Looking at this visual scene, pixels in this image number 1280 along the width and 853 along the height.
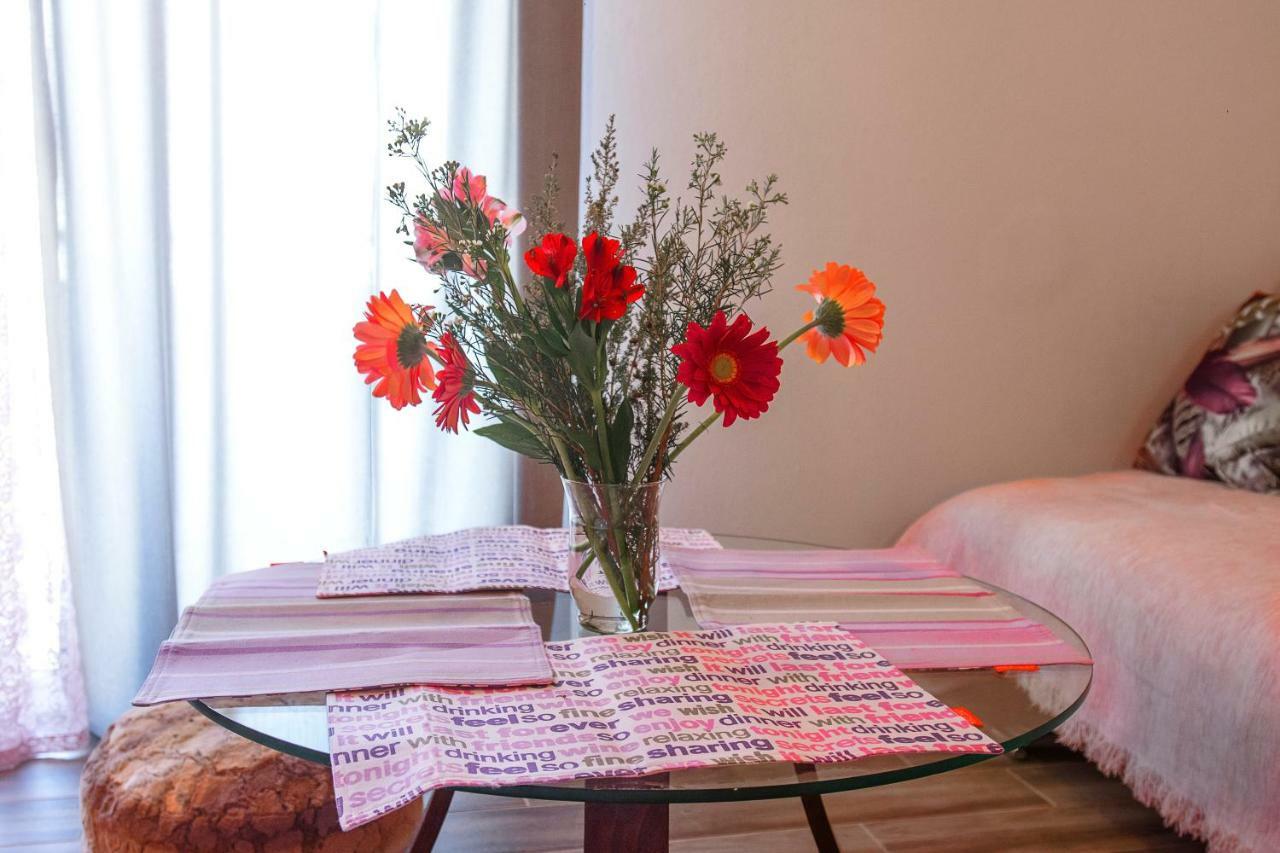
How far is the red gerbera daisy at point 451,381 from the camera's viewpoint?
3.41 feet

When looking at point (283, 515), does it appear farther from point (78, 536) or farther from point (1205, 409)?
point (1205, 409)

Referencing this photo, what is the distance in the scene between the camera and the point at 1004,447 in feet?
8.31

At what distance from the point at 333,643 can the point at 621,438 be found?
1.14 ft

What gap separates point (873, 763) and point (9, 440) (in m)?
1.74

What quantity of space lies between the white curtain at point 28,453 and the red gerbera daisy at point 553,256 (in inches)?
54.8

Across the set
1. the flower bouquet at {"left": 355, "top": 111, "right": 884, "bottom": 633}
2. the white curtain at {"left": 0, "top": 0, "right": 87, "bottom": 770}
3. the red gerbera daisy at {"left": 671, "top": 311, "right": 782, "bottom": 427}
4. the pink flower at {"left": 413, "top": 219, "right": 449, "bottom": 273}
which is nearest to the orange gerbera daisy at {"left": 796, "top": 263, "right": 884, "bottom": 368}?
the flower bouquet at {"left": 355, "top": 111, "right": 884, "bottom": 633}

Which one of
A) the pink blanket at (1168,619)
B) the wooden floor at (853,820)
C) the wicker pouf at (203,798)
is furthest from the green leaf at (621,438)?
the pink blanket at (1168,619)

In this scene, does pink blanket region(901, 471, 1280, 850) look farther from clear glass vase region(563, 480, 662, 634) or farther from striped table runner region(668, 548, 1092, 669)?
clear glass vase region(563, 480, 662, 634)

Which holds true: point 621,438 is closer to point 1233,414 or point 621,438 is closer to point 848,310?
point 848,310

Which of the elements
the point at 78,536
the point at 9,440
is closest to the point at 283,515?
the point at 78,536

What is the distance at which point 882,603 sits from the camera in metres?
1.24

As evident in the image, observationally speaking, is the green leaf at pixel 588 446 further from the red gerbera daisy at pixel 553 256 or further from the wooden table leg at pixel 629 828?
the wooden table leg at pixel 629 828

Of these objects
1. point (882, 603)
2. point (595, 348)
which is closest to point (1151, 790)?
point (882, 603)

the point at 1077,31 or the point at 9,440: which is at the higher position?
the point at 1077,31
